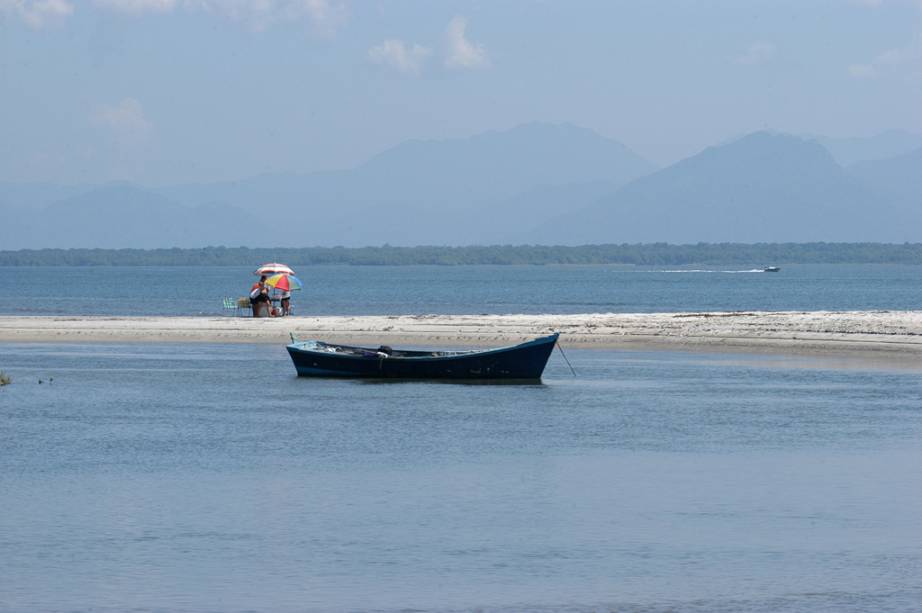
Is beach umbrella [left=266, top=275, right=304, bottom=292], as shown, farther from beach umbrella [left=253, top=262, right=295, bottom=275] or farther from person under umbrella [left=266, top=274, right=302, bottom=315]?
beach umbrella [left=253, top=262, right=295, bottom=275]

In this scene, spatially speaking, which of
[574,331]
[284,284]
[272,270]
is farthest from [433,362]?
[284,284]

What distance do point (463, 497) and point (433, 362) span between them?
1813cm

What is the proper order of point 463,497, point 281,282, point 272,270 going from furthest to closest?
point 281,282
point 272,270
point 463,497

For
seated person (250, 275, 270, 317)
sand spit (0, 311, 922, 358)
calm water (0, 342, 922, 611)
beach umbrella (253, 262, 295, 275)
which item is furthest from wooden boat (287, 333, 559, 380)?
beach umbrella (253, 262, 295, 275)

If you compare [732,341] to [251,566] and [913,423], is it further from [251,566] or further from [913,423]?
[251,566]

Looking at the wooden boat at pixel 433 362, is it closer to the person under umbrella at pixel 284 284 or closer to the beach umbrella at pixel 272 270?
the person under umbrella at pixel 284 284

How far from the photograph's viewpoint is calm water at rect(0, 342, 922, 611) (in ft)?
55.3

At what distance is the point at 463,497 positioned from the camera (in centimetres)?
2269

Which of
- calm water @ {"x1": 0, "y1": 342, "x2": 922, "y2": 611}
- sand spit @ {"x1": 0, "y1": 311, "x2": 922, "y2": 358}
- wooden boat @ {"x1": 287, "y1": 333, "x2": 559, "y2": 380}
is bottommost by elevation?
calm water @ {"x1": 0, "y1": 342, "x2": 922, "y2": 611}

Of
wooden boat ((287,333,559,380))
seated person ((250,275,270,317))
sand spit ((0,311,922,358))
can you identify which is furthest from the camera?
seated person ((250,275,270,317))

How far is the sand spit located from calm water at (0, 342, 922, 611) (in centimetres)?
1094

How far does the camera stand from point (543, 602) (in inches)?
637

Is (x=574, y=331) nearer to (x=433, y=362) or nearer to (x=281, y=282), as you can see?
(x=281, y=282)

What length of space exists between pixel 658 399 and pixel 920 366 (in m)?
11.2
